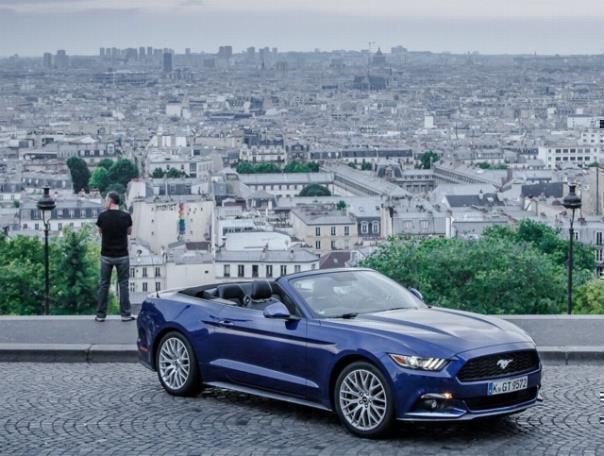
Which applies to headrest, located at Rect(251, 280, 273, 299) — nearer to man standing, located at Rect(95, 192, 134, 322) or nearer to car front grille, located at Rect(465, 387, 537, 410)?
car front grille, located at Rect(465, 387, 537, 410)

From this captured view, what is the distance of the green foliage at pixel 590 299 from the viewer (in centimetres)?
2806

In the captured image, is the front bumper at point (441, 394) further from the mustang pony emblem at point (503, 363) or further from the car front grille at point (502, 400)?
the mustang pony emblem at point (503, 363)

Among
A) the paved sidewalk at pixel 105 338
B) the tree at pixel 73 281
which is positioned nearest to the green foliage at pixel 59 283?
the tree at pixel 73 281

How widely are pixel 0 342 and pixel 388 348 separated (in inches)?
181

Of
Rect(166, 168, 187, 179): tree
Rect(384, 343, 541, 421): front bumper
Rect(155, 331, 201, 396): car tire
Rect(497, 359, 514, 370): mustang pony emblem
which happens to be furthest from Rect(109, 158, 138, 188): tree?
Rect(384, 343, 541, 421): front bumper

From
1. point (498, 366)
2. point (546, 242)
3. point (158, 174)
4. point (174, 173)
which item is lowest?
point (158, 174)

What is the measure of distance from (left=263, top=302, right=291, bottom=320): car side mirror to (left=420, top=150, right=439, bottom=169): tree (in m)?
169

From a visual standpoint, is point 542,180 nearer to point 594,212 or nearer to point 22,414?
point 594,212

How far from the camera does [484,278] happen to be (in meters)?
27.4

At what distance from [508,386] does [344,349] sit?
99 cm

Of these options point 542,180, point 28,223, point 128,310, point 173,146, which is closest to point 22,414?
point 128,310

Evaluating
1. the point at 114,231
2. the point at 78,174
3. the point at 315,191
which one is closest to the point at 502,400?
the point at 114,231

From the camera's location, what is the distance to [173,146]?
197 metres

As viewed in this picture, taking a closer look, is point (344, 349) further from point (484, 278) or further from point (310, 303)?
point (484, 278)
